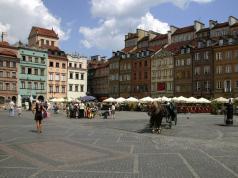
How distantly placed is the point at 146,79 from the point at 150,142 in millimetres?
68314

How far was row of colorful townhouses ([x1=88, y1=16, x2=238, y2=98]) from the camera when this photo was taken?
6881 cm

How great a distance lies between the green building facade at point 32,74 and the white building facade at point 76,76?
677 centimetres

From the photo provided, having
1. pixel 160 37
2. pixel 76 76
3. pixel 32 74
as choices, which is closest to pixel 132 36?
pixel 160 37

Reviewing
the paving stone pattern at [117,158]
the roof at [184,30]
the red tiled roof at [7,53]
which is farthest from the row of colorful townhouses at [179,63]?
the paving stone pattern at [117,158]

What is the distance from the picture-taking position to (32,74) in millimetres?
83750

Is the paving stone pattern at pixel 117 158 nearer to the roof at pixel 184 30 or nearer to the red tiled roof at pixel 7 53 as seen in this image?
the red tiled roof at pixel 7 53

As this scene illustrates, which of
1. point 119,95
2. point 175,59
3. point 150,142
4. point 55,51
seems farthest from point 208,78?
point 150,142

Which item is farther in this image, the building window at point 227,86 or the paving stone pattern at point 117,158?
the building window at point 227,86

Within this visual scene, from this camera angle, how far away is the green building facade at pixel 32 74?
81.7 m

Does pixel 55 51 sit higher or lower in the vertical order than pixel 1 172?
higher

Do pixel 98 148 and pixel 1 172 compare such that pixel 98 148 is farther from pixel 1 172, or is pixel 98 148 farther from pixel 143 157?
pixel 1 172

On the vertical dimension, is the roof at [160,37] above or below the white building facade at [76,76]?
above

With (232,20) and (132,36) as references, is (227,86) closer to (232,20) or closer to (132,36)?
(232,20)

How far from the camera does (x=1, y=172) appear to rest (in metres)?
9.90
